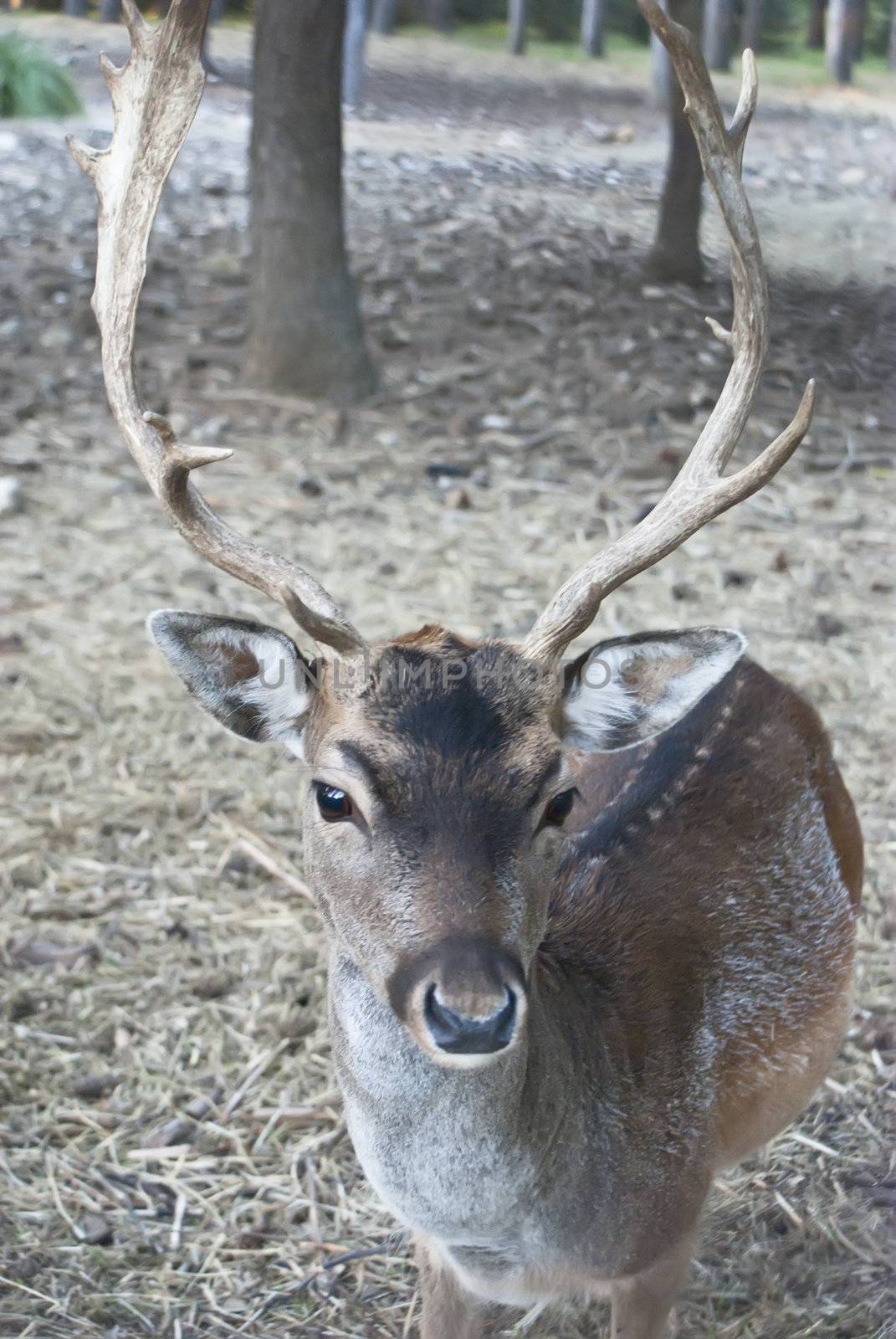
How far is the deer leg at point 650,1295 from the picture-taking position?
279 centimetres

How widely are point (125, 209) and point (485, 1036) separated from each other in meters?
1.84

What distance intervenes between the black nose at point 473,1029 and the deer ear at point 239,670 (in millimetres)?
759

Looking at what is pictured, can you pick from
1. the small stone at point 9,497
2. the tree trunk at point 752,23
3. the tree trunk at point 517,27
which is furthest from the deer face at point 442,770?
the small stone at point 9,497

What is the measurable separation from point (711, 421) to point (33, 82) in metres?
6.33

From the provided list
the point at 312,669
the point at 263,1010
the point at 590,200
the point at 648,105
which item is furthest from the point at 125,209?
the point at 590,200

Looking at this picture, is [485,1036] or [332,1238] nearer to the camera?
[485,1036]

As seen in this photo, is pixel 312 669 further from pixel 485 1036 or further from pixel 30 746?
pixel 30 746

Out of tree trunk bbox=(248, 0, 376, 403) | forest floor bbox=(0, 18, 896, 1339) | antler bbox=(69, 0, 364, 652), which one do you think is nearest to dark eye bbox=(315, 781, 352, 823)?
antler bbox=(69, 0, 364, 652)

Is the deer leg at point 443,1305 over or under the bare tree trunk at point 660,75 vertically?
under

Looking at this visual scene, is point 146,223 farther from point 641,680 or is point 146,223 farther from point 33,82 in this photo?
point 33,82

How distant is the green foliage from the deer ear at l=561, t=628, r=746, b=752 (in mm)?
5648

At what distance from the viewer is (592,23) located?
4859 millimetres

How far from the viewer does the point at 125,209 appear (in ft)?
9.86

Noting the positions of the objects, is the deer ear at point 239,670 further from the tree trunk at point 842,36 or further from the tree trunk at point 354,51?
the tree trunk at point 354,51
